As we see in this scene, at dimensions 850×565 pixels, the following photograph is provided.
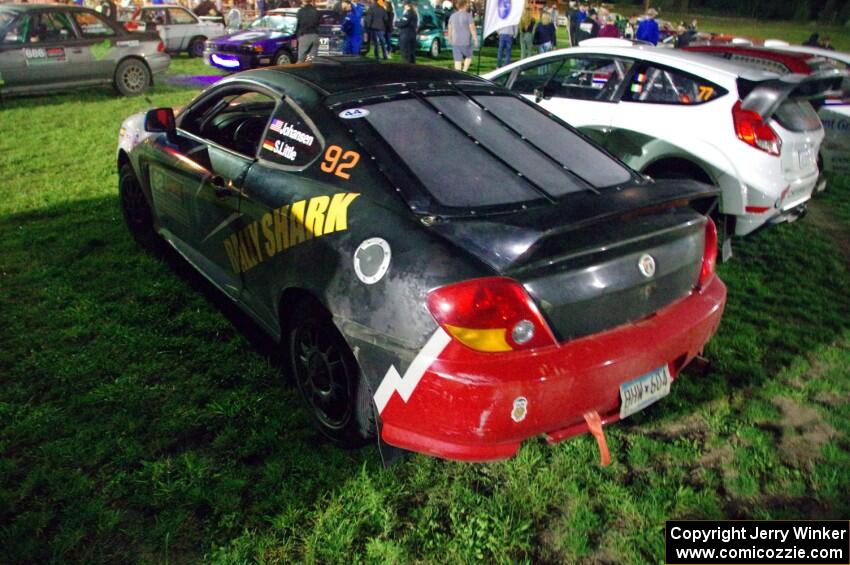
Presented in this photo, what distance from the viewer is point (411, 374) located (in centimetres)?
207

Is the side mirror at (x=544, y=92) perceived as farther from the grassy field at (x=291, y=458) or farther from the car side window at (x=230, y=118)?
the car side window at (x=230, y=118)

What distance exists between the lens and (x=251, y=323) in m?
3.69

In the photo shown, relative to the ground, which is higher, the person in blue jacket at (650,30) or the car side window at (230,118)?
the car side window at (230,118)

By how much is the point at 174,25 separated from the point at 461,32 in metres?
7.71

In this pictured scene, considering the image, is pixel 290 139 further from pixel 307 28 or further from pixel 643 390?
pixel 307 28

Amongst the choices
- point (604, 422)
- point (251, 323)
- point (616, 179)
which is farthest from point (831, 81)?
point (251, 323)

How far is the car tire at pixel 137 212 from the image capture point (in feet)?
14.4

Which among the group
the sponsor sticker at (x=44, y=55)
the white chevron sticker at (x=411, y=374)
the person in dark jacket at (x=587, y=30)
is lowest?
the person in dark jacket at (x=587, y=30)

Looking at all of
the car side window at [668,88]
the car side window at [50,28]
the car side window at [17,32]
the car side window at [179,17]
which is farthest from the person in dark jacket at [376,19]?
the car side window at [668,88]

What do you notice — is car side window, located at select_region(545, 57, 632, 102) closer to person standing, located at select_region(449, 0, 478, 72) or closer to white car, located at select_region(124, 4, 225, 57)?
person standing, located at select_region(449, 0, 478, 72)

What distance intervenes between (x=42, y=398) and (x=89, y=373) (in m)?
0.24

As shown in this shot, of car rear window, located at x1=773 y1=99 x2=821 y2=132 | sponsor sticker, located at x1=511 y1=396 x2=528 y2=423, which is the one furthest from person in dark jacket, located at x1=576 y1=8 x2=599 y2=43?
sponsor sticker, located at x1=511 y1=396 x2=528 y2=423

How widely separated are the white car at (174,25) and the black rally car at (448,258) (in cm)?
1478

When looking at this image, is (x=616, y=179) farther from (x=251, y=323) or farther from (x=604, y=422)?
(x=251, y=323)
